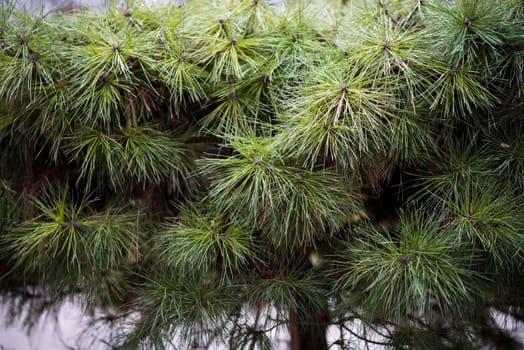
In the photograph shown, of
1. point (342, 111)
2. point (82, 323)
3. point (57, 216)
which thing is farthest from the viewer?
point (82, 323)

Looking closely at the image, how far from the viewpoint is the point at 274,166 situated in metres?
0.75

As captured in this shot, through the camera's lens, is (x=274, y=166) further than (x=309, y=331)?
No

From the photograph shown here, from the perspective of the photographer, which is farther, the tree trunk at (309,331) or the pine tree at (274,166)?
the tree trunk at (309,331)

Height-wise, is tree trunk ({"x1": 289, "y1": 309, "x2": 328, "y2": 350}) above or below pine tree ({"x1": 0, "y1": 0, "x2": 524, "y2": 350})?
below

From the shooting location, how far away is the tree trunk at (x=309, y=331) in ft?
3.01

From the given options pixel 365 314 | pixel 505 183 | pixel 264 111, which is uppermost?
pixel 264 111

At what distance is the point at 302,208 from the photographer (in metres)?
0.75

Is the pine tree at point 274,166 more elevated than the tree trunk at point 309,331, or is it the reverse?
the pine tree at point 274,166

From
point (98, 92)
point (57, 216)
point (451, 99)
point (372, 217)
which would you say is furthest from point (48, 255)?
point (451, 99)

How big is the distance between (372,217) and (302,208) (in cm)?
21

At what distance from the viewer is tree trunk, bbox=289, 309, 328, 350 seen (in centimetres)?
92

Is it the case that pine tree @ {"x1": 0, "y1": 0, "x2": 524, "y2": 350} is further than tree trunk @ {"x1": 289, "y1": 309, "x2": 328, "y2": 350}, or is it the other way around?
tree trunk @ {"x1": 289, "y1": 309, "x2": 328, "y2": 350}

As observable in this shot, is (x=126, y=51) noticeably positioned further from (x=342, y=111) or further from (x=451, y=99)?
(x=451, y=99)

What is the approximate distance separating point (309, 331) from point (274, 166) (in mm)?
391
